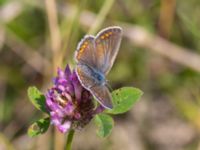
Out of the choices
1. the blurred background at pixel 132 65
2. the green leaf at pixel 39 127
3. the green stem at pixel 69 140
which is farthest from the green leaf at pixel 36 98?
the blurred background at pixel 132 65

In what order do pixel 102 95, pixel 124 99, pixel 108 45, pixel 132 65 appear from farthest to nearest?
pixel 132 65 → pixel 124 99 → pixel 108 45 → pixel 102 95

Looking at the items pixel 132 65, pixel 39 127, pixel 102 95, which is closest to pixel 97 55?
pixel 102 95

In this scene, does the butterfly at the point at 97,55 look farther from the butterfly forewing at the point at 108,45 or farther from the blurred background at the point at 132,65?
the blurred background at the point at 132,65

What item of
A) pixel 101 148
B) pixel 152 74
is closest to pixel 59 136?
pixel 101 148

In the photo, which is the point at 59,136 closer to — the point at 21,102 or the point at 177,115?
the point at 21,102

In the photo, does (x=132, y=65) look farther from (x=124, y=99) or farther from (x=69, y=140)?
(x=69, y=140)

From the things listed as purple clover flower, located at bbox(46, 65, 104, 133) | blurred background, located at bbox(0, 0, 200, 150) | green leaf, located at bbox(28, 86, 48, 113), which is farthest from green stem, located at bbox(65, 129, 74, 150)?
blurred background, located at bbox(0, 0, 200, 150)
